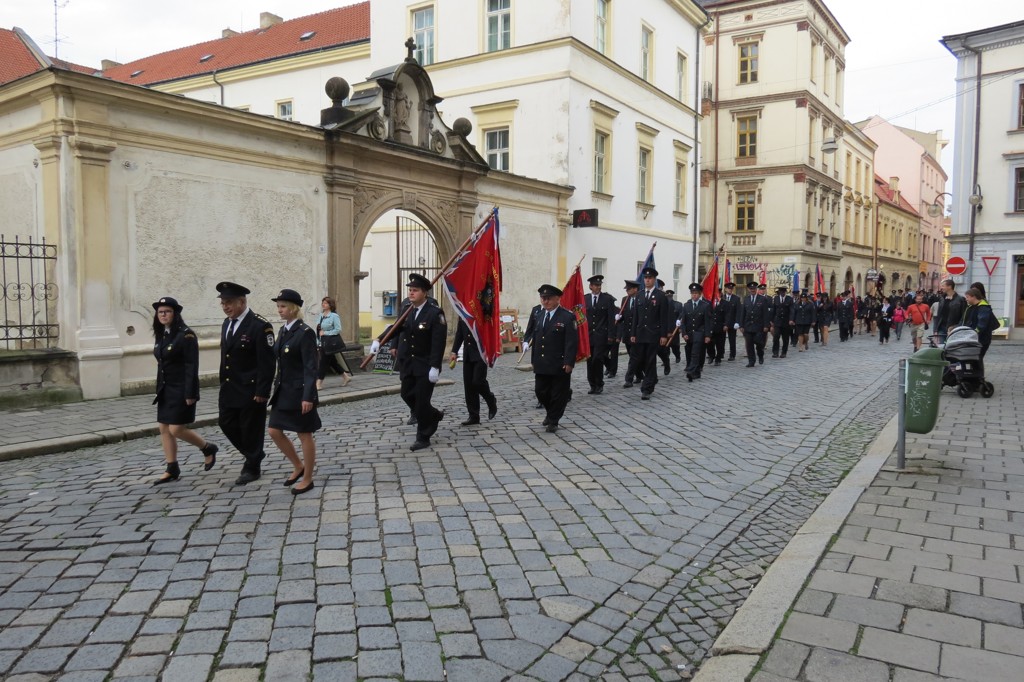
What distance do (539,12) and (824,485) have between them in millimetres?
18346

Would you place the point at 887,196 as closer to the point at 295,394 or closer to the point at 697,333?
the point at 697,333

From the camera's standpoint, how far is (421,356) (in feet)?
26.2

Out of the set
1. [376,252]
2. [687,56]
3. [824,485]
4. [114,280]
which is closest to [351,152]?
[114,280]

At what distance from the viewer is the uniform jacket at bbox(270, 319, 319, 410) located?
6.26 metres

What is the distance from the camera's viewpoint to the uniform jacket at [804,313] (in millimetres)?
22562

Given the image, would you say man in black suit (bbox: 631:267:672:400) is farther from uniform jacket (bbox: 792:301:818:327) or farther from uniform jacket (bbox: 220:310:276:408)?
uniform jacket (bbox: 792:301:818:327)

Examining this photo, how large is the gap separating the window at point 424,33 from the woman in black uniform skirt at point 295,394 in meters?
19.5

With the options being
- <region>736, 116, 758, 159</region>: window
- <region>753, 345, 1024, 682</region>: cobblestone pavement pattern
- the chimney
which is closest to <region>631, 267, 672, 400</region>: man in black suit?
<region>753, 345, 1024, 682</region>: cobblestone pavement pattern

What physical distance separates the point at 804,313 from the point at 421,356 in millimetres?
17699

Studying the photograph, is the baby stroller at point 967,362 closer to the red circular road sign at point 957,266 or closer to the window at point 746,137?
the red circular road sign at point 957,266

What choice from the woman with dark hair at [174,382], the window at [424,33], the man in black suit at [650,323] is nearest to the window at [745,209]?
the window at [424,33]

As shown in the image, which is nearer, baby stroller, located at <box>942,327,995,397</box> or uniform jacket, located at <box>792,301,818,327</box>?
baby stroller, located at <box>942,327,995,397</box>

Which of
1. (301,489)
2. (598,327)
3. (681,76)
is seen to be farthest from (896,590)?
(681,76)

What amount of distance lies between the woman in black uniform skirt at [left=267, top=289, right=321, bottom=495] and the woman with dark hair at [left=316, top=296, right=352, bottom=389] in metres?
6.37
